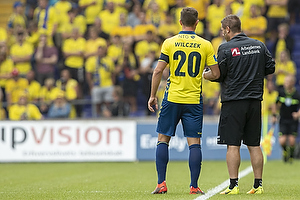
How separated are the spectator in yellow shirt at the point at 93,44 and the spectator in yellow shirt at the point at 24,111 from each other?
92.2 inches

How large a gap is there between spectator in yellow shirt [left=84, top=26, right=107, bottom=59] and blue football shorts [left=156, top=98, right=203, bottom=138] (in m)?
10.8

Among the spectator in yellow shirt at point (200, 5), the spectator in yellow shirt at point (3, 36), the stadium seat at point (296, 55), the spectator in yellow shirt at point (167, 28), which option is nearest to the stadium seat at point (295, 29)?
the stadium seat at point (296, 55)

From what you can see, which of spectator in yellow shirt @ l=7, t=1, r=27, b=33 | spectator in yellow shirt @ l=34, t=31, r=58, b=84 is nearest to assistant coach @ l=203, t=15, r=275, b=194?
spectator in yellow shirt @ l=34, t=31, r=58, b=84

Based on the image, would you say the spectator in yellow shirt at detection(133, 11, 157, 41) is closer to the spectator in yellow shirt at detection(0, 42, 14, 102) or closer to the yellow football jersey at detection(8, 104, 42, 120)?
the yellow football jersey at detection(8, 104, 42, 120)

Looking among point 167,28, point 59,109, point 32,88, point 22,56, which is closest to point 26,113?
point 59,109

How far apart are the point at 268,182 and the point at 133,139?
271 inches

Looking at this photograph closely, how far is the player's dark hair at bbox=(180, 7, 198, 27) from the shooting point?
6.81 meters

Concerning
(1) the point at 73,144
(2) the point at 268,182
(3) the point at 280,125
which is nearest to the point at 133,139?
(1) the point at 73,144

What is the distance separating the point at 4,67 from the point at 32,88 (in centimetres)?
158

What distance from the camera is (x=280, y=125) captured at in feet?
48.0

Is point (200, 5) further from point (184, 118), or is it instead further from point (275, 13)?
point (184, 118)

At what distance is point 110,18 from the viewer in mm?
18266

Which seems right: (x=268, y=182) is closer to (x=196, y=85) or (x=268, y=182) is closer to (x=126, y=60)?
(x=196, y=85)

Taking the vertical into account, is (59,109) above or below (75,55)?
below
